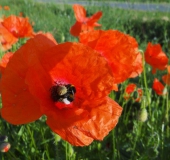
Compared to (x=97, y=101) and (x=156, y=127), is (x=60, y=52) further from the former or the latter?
(x=156, y=127)

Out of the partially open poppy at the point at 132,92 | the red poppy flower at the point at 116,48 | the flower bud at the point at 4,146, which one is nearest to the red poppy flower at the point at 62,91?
the red poppy flower at the point at 116,48

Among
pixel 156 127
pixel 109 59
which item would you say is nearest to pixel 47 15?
pixel 156 127

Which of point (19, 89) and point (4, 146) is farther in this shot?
point (4, 146)

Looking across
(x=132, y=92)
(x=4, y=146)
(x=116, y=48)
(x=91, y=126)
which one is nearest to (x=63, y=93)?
(x=91, y=126)

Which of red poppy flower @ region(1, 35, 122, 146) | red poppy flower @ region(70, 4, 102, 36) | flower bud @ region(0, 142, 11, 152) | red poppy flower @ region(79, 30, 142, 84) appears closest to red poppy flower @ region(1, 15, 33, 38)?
red poppy flower @ region(70, 4, 102, 36)

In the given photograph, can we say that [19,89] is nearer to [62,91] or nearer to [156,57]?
[62,91]

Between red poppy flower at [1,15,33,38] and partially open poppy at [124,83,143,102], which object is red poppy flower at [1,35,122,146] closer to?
partially open poppy at [124,83,143,102]

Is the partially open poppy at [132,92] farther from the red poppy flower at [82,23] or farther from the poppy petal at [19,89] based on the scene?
the poppy petal at [19,89]
